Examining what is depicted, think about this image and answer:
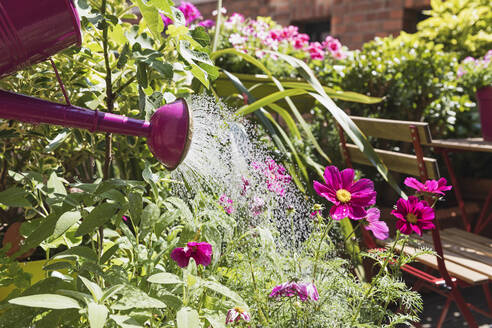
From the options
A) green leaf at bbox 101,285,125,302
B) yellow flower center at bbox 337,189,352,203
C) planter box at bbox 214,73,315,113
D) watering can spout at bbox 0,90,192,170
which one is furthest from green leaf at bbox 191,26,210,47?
planter box at bbox 214,73,315,113

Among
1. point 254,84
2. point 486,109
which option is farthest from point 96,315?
point 486,109

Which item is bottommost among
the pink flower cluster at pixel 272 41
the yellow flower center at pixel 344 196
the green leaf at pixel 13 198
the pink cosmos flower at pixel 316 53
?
the yellow flower center at pixel 344 196

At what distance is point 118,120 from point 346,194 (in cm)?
45

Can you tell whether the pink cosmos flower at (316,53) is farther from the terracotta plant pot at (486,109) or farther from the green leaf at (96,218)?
the green leaf at (96,218)

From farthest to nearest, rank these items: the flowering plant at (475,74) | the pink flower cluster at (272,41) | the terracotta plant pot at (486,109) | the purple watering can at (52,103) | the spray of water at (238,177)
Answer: the pink flower cluster at (272,41)
the flowering plant at (475,74)
the terracotta plant pot at (486,109)
the spray of water at (238,177)
the purple watering can at (52,103)

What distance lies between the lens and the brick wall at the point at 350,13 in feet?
15.2

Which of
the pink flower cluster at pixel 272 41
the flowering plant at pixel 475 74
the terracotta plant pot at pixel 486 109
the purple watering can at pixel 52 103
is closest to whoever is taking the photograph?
the purple watering can at pixel 52 103

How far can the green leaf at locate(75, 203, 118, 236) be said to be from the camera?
2.90ft

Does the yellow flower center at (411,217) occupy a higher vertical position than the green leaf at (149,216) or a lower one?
Answer: lower

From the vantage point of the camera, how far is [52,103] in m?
0.69

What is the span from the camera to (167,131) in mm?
721

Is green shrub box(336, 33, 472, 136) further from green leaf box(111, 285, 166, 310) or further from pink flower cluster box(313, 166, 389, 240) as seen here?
green leaf box(111, 285, 166, 310)

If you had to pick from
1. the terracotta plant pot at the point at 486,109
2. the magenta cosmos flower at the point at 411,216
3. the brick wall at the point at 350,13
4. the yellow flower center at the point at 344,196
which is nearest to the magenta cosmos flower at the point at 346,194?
the yellow flower center at the point at 344,196

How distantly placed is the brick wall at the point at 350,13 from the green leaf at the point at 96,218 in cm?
430
